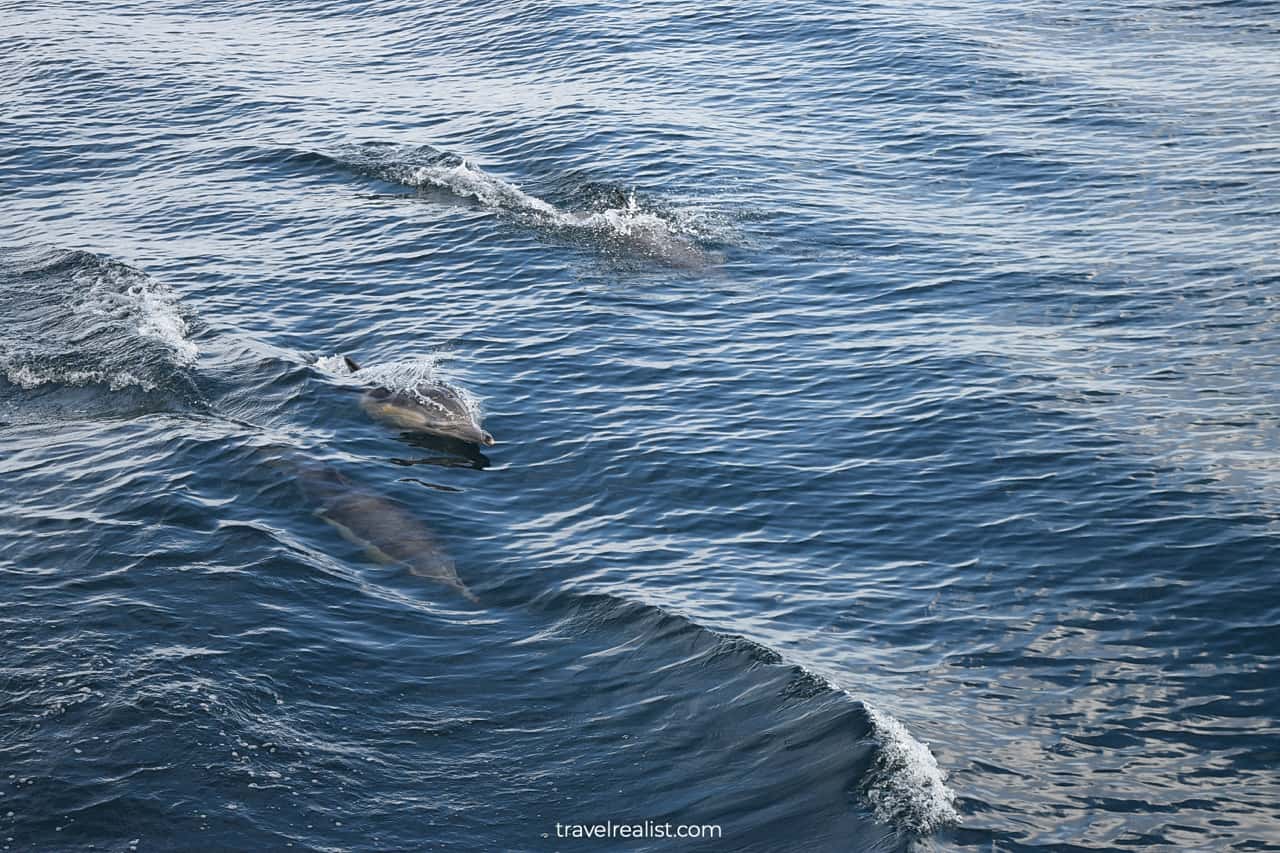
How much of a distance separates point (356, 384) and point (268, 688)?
28.6 ft

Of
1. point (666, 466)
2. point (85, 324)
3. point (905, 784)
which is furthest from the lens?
point (85, 324)

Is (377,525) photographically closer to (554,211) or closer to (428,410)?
(428,410)

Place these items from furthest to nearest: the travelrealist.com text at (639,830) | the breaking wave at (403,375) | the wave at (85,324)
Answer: the wave at (85,324) → the breaking wave at (403,375) → the travelrealist.com text at (639,830)

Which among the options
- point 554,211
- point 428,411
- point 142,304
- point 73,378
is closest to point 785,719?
point 428,411

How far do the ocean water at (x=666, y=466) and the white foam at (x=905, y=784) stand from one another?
0.05 metres

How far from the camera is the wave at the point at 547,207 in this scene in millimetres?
27750

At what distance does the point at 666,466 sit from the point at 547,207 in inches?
485

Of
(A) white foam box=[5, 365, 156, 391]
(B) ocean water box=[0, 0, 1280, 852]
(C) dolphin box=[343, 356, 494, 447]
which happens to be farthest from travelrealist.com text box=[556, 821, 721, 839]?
(A) white foam box=[5, 365, 156, 391]

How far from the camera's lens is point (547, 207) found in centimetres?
3017

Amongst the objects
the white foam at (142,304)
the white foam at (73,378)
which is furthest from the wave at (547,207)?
the white foam at (73,378)

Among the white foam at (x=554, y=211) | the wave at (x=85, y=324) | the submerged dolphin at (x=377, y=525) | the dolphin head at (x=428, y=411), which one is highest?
the white foam at (x=554, y=211)

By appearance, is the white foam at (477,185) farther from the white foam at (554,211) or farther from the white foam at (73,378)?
the white foam at (73,378)

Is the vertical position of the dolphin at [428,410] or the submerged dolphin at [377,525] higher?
the dolphin at [428,410]

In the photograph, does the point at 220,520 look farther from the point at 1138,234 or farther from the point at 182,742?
the point at 1138,234
